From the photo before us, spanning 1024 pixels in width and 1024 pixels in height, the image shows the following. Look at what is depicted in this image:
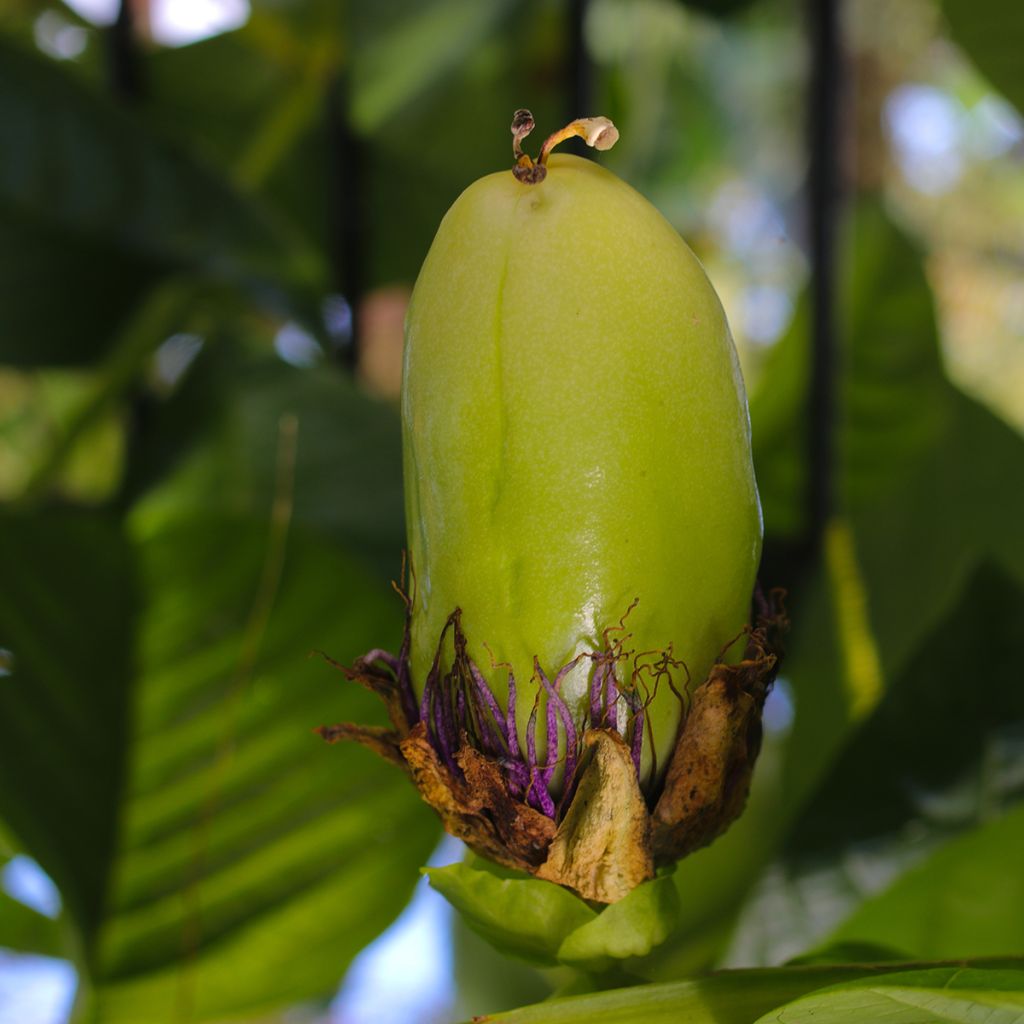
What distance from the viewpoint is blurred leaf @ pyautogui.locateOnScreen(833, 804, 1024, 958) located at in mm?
279

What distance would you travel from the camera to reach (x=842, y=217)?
1.54ft

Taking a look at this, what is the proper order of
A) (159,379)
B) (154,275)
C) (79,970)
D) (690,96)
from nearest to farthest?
(79,970), (154,275), (159,379), (690,96)

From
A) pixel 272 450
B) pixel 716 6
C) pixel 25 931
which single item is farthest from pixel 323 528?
pixel 716 6

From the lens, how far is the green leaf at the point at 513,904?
0.16m

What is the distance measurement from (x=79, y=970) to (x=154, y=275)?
0.24 meters

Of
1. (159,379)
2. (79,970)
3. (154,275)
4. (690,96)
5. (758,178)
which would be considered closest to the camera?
(79,970)

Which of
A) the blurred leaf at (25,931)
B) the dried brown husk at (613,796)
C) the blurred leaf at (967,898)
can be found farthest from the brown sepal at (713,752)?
the blurred leaf at (25,931)

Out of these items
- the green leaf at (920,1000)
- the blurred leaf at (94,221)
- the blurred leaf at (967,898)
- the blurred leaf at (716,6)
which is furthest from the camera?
the blurred leaf at (716,6)

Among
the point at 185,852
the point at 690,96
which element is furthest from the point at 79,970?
the point at 690,96

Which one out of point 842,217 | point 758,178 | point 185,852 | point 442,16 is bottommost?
point 185,852

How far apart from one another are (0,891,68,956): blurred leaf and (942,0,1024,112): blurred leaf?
42 centimetres

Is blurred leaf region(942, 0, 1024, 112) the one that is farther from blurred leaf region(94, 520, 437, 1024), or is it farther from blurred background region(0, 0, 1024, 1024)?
blurred leaf region(94, 520, 437, 1024)

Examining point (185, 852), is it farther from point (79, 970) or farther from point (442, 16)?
point (442, 16)

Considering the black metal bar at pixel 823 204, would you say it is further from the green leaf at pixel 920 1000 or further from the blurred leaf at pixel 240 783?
the green leaf at pixel 920 1000
